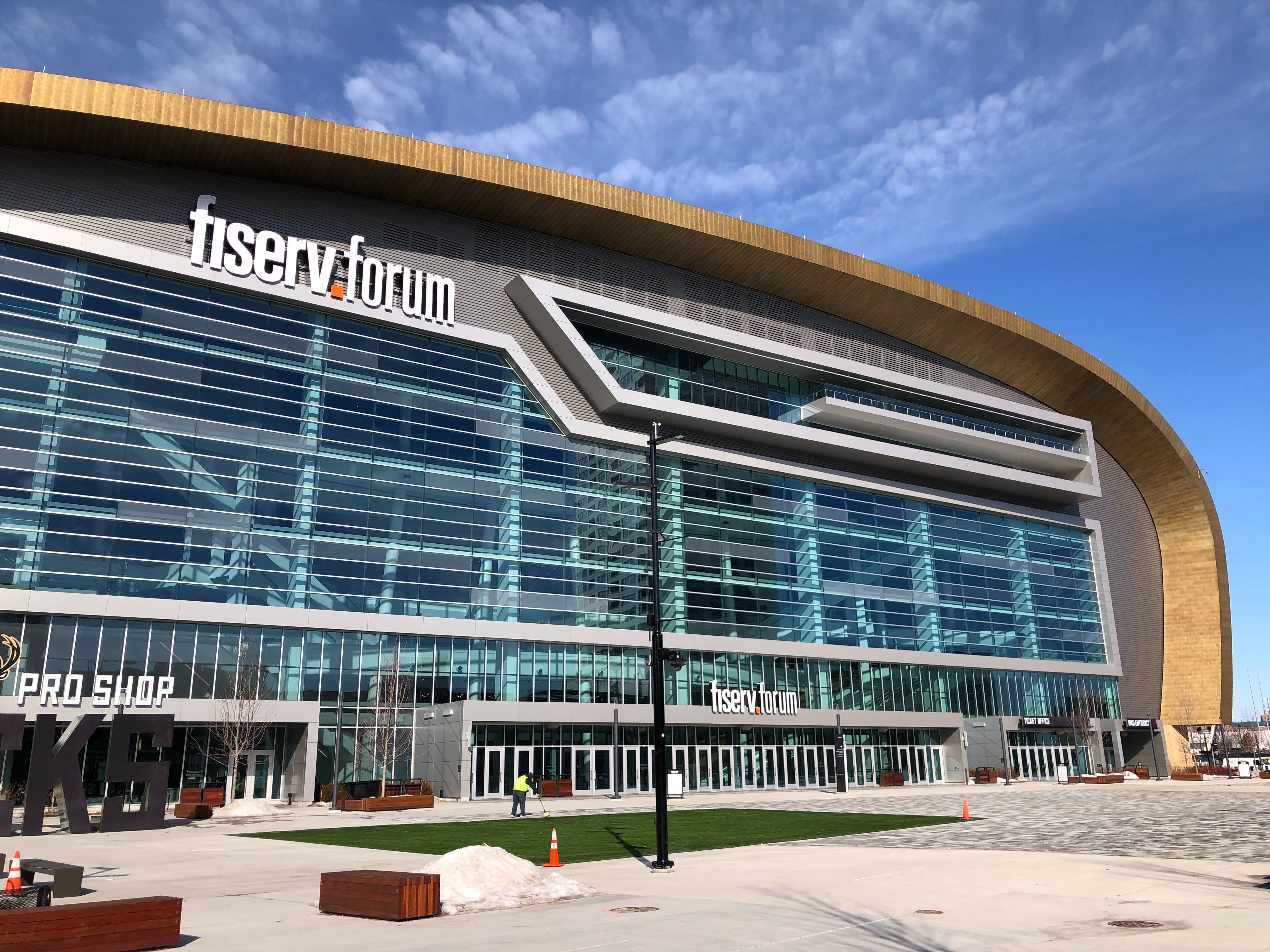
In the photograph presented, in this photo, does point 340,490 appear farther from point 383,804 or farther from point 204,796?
point 383,804

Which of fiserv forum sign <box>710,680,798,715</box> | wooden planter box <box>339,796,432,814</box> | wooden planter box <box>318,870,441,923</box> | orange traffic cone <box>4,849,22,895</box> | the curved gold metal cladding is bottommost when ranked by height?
wooden planter box <box>339,796,432,814</box>

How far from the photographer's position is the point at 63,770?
31797 mm

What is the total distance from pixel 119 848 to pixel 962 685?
56926 mm

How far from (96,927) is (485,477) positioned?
42.4 meters

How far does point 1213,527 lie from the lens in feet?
287

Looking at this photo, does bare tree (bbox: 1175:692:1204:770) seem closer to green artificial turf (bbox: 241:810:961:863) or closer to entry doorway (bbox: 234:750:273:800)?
green artificial turf (bbox: 241:810:961:863)

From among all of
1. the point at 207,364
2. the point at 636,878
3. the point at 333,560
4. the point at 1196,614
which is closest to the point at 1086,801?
the point at 636,878

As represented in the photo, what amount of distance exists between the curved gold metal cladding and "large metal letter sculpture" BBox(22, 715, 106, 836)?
90.1 feet

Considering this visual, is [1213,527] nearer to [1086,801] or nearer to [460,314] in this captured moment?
[1086,801]

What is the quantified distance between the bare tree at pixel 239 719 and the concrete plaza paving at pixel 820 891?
11.4 meters

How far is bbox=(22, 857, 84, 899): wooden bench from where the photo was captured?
47.4ft

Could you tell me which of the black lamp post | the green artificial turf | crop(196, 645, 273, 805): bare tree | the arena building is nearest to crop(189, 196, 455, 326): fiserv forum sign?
the arena building

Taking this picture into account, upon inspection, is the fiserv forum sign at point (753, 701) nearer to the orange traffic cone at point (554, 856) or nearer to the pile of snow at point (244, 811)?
the pile of snow at point (244, 811)

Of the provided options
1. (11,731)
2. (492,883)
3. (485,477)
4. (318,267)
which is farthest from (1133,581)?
(492,883)
